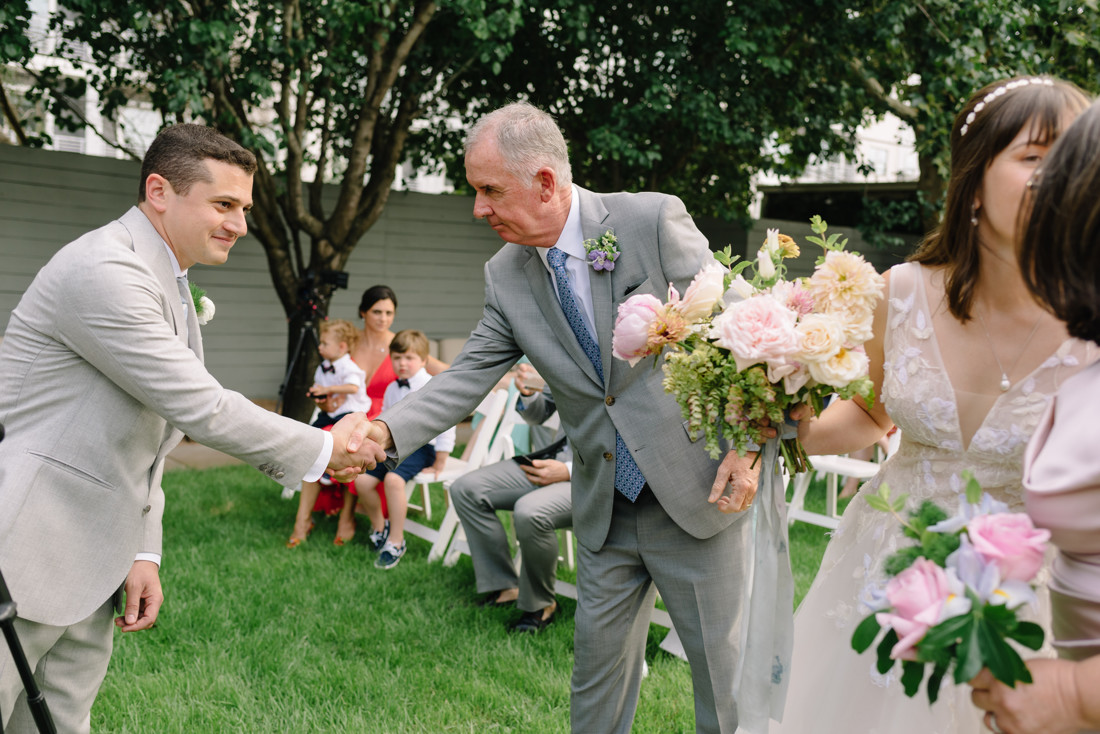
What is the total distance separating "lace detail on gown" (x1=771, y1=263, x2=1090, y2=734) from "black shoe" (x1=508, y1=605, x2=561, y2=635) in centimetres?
260

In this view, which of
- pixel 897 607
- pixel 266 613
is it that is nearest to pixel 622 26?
pixel 266 613

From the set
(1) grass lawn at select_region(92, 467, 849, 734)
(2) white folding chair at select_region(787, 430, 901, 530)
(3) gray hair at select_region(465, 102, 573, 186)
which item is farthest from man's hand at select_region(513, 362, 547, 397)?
(3) gray hair at select_region(465, 102, 573, 186)

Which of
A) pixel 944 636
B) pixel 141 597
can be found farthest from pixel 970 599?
pixel 141 597

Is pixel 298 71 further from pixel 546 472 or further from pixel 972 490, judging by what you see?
pixel 972 490

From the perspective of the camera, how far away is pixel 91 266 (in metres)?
2.24

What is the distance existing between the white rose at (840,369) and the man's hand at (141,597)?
6.38 feet

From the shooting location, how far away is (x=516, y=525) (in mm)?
5074

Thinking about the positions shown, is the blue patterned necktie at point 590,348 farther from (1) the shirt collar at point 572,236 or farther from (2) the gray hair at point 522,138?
(2) the gray hair at point 522,138

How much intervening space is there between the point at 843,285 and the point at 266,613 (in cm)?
395

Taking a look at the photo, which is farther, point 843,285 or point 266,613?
point 266,613

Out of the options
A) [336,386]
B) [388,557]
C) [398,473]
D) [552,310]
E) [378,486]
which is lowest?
[388,557]

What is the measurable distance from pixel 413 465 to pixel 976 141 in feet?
16.5

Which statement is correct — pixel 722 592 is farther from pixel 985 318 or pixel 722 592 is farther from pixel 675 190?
pixel 675 190

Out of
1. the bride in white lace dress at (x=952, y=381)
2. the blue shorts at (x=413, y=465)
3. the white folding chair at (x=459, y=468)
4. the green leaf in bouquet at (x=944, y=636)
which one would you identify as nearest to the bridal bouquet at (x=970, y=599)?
the green leaf in bouquet at (x=944, y=636)
